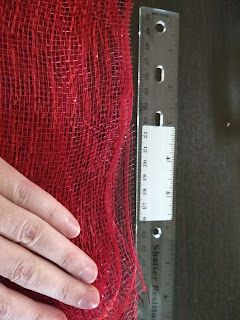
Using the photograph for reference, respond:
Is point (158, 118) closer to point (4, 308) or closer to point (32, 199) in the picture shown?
point (32, 199)

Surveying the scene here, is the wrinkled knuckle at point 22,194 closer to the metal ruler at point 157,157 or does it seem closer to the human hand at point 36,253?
the human hand at point 36,253

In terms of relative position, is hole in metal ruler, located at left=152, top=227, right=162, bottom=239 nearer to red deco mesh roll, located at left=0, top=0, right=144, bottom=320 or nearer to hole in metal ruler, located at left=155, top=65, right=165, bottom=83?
red deco mesh roll, located at left=0, top=0, right=144, bottom=320

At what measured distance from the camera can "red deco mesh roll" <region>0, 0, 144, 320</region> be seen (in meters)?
0.67

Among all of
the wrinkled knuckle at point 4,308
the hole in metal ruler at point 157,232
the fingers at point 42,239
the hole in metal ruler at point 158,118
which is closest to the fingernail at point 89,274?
the fingers at point 42,239

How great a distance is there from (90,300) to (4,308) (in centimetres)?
13

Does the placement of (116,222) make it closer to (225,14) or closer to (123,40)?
(123,40)

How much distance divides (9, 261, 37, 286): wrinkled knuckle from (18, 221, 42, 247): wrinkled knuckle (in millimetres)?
26

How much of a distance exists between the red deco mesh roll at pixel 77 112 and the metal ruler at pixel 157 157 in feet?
0.26

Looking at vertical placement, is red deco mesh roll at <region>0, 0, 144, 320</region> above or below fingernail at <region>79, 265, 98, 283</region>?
above

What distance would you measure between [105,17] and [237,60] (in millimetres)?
338

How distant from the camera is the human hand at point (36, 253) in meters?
0.58

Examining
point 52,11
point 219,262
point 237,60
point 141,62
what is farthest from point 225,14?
point 219,262

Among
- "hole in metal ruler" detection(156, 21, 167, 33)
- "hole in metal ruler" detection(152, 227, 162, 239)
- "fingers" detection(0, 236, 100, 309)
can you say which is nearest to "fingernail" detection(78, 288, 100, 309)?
"fingers" detection(0, 236, 100, 309)

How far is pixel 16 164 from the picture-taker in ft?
2.19
